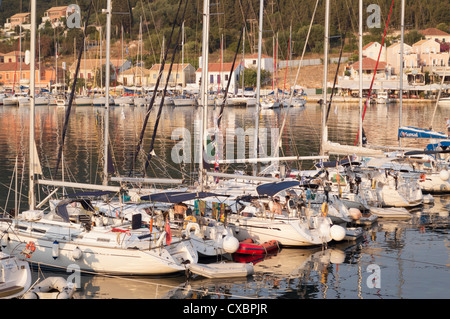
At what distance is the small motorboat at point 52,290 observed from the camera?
16.9 metres

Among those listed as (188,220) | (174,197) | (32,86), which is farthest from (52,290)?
(32,86)

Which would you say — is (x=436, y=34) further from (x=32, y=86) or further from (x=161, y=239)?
(x=161, y=239)

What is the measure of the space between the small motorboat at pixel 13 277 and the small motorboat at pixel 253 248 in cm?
778

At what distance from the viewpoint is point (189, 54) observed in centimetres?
13300

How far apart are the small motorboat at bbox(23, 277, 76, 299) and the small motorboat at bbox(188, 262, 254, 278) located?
4.35 metres

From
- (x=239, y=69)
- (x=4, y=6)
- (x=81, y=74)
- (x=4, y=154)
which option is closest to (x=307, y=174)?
(x=4, y=154)

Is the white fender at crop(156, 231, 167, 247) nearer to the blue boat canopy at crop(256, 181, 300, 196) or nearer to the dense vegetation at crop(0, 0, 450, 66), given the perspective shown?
the blue boat canopy at crop(256, 181, 300, 196)

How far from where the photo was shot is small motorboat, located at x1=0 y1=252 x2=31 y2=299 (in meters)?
17.2

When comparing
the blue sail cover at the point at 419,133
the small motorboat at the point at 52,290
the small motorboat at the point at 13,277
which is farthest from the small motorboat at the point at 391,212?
the small motorboat at the point at 13,277

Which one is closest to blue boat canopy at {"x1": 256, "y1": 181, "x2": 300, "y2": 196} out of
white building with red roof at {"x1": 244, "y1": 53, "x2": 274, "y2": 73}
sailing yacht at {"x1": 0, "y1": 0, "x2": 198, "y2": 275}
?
sailing yacht at {"x1": 0, "y1": 0, "x2": 198, "y2": 275}

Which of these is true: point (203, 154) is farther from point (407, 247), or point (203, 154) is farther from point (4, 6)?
point (4, 6)

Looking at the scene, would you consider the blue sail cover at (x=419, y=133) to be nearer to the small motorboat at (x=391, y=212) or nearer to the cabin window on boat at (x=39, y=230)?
the small motorboat at (x=391, y=212)

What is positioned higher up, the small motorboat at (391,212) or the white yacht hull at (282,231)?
the white yacht hull at (282,231)

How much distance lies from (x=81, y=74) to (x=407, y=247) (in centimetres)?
10754
